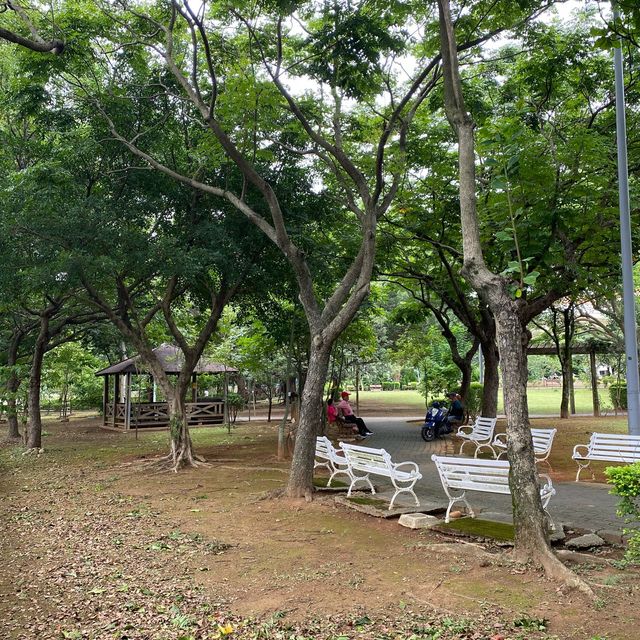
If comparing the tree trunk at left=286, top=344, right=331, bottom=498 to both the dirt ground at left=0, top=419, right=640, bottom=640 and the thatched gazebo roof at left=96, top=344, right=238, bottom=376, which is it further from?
the thatched gazebo roof at left=96, top=344, right=238, bottom=376

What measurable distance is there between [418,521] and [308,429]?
2348 mm

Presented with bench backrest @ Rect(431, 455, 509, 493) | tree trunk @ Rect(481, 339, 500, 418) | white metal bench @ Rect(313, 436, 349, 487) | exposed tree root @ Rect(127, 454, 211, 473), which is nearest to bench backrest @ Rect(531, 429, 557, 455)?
white metal bench @ Rect(313, 436, 349, 487)

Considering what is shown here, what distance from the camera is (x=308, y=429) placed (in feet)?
28.5

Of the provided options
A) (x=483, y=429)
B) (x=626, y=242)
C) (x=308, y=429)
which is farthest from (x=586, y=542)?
(x=483, y=429)

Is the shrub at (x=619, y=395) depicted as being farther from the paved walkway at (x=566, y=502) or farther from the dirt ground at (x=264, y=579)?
the dirt ground at (x=264, y=579)

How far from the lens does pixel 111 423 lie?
27.0m

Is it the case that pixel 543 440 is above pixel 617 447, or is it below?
below

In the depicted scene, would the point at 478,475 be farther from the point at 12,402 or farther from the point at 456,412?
the point at 12,402

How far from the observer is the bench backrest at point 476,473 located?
21.8ft

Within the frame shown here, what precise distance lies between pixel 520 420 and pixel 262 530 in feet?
11.0

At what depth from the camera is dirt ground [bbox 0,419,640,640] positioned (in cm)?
410

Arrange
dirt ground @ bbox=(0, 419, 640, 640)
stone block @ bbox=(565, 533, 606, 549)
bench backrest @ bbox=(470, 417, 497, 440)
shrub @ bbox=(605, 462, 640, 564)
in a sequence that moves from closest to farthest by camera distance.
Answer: dirt ground @ bbox=(0, 419, 640, 640), shrub @ bbox=(605, 462, 640, 564), stone block @ bbox=(565, 533, 606, 549), bench backrest @ bbox=(470, 417, 497, 440)

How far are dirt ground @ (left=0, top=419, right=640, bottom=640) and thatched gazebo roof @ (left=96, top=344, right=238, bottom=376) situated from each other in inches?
640

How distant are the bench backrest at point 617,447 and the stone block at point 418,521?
12.1 feet
